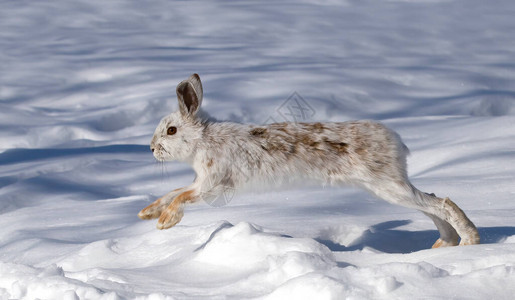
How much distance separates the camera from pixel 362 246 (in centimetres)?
295

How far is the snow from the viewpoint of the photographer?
2404 millimetres

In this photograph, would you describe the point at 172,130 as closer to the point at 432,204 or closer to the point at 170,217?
the point at 170,217

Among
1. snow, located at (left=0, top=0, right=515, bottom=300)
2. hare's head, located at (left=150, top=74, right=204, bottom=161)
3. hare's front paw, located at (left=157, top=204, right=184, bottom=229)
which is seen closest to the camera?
snow, located at (left=0, top=0, right=515, bottom=300)

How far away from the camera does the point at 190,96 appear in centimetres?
299

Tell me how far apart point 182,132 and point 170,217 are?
1.40 feet

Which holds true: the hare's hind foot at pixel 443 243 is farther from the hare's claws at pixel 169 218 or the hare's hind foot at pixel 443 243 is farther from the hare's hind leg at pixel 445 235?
the hare's claws at pixel 169 218

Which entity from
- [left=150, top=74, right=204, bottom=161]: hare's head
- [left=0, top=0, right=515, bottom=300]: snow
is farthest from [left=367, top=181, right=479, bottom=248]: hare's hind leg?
[left=150, top=74, right=204, bottom=161]: hare's head

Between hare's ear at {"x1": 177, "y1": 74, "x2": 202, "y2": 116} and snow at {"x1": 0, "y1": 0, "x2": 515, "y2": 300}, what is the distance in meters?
0.53

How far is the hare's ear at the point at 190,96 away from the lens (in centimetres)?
289

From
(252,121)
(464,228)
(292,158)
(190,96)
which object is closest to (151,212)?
(190,96)

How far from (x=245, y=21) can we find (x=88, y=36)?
2607mm

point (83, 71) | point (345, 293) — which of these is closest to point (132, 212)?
point (345, 293)

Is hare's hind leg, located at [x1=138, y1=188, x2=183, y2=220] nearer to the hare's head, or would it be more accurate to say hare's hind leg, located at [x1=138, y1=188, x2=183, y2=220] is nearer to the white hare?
the white hare

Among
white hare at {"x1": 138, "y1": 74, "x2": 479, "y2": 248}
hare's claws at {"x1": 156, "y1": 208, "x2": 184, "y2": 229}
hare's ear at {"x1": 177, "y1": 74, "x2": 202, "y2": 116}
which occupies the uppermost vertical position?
hare's ear at {"x1": 177, "y1": 74, "x2": 202, "y2": 116}
